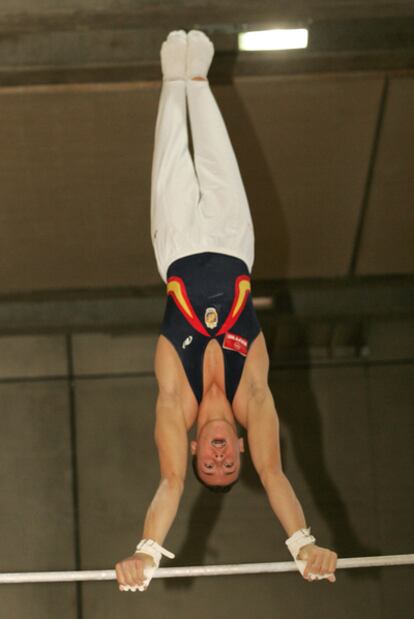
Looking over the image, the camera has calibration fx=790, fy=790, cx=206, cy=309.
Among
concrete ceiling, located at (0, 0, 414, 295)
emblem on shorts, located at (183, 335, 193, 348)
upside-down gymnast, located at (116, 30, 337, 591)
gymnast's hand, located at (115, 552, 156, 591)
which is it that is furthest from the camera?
concrete ceiling, located at (0, 0, 414, 295)

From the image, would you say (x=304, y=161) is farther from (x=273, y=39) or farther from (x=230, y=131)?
(x=273, y=39)

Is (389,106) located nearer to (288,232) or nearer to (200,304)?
(288,232)

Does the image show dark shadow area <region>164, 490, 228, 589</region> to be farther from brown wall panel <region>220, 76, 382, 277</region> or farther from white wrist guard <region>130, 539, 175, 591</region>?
white wrist guard <region>130, 539, 175, 591</region>

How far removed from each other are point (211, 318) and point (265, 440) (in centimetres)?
58

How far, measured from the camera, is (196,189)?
3.71 meters

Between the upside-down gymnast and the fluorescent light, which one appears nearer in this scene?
the upside-down gymnast

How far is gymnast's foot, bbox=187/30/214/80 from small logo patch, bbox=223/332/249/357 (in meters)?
1.28

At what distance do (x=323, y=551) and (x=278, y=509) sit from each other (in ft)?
0.99

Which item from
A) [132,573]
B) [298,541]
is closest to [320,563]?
[298,541]

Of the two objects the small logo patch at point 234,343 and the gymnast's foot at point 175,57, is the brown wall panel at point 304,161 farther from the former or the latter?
the small logo patch at point 234,343

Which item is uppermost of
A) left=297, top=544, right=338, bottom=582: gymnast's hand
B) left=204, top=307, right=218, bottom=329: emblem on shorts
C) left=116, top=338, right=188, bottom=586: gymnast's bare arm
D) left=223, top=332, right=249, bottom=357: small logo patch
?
left=204, top=307, right=218, bottom=329: emblem on shorts

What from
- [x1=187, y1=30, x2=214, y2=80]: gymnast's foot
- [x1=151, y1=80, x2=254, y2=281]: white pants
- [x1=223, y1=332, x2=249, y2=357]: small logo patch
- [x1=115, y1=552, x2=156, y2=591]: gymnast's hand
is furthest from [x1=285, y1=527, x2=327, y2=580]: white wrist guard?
[x1=187, y1=30, x2=214, y2=80]: gymnast's foot

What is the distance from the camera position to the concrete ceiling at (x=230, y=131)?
13.4 feet

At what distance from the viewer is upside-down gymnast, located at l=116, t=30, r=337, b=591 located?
10.7 ft
